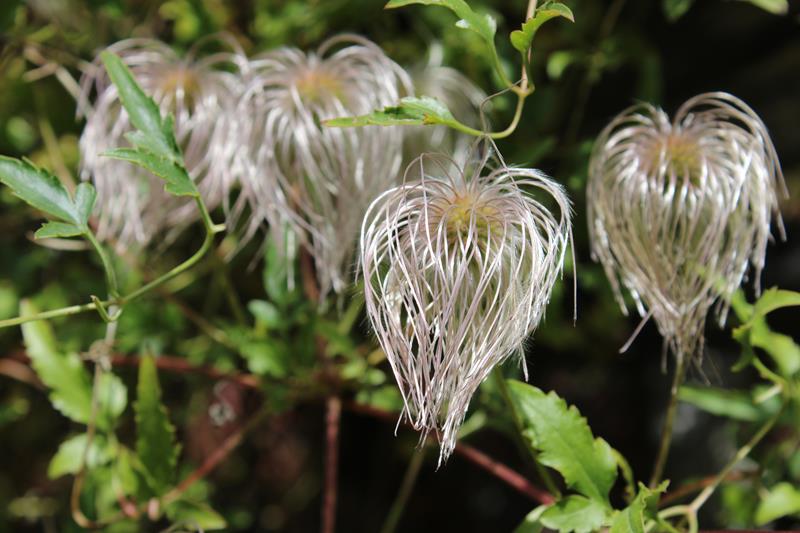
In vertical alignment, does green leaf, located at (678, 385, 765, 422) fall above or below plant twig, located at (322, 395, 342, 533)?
above

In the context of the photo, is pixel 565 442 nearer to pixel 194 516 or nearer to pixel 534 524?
pixel 534 524

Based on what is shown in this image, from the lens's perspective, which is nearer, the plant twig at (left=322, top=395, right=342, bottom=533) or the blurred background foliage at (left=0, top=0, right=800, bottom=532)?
the plant twig at (left=322, top=395, right=342, bottom=533)

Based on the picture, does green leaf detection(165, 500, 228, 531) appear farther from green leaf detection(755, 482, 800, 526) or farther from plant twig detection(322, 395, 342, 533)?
green leaf detection(755, 482, 800, 526)

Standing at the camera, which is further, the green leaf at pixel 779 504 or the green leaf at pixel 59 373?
the green leaf at pixel 59 373

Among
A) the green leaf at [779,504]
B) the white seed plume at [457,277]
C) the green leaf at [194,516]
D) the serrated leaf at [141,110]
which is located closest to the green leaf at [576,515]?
the white seed plume at [457,277]

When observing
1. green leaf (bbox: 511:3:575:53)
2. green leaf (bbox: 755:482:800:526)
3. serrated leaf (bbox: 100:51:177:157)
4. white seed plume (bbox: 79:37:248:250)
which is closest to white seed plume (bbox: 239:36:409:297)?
white seed plume (bbox: 79:37:248:250)

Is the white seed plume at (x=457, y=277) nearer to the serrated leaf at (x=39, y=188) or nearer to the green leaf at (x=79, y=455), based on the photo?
the serrated leaf at (x=39, y=188)
